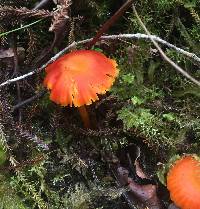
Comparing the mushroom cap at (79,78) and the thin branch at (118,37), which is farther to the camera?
the thin branch at (118,37)

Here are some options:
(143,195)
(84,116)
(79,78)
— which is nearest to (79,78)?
(79,78)

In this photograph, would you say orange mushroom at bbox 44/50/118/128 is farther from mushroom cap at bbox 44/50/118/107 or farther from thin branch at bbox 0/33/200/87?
thin branch at bbox 0/33/200/87

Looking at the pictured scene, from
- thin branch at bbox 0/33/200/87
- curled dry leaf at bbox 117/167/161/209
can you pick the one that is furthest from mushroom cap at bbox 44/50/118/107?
curled dry leaf at bbox 117/167/161/209

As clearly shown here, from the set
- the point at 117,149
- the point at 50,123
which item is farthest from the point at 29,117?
the point at 117,149

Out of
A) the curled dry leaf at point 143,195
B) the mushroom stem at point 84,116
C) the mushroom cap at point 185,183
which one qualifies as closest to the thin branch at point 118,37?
the mushroom stem at point 84,116

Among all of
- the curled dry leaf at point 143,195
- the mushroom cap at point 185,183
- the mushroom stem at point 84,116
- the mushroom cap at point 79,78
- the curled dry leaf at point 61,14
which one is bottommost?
the curled dry leaf at point 143,195

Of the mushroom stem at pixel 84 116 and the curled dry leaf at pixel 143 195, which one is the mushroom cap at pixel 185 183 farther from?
the mushroom stem at pixel 84 116

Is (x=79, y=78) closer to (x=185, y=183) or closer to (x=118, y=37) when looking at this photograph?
(x=118, y=37)
